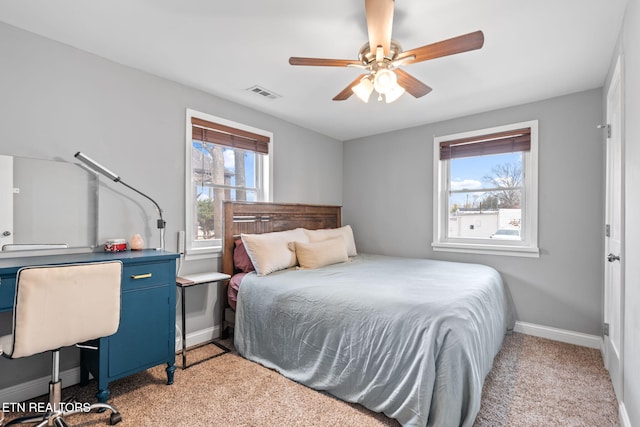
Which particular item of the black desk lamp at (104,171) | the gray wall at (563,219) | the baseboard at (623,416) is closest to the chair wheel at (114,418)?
the black desk lamp at (104,171)

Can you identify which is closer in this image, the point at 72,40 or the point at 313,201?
the point at 72,40

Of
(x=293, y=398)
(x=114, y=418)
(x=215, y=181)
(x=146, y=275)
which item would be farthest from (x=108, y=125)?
(x=293, y=398)

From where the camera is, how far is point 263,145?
11.9ft

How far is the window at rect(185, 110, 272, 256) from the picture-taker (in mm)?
2982

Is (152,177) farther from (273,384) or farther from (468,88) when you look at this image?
(468,88)

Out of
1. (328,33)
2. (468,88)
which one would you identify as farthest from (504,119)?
(328,33)

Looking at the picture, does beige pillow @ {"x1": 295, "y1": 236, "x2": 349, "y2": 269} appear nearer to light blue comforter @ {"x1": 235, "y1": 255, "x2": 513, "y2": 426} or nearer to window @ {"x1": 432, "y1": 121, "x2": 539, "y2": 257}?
light blue comforter @ {"x1": 235, "y1": 255, "x2": 513, "y2": 426}

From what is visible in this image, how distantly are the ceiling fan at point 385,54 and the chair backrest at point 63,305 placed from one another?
5.40ft

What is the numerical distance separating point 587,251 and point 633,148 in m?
1.72

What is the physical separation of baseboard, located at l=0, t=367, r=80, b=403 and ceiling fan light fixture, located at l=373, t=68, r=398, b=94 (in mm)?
2852

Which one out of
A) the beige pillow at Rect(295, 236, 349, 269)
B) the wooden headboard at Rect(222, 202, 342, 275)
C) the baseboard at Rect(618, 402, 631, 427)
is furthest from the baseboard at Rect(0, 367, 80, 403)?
the baseboard at Rect(618, 402, 631, 427)

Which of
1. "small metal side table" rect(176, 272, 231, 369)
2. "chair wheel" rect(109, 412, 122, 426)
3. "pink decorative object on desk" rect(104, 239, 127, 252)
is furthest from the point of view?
"small metal side table" rect(176, 272, 231, 369)

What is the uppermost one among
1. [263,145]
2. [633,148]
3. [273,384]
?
[263,145]

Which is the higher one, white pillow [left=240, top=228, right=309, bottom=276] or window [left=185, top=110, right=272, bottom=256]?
window [left=185, top=110, right=272, bottom=256]
